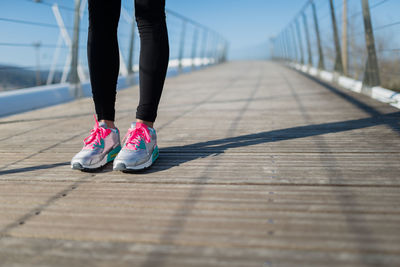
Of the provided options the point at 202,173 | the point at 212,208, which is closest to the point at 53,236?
the point at 212,208

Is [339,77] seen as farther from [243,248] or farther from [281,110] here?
[243,248]

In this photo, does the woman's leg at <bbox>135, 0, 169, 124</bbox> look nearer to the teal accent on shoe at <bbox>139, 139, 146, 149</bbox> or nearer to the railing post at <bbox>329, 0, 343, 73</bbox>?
the teal accent on shoe at <bbox>139, 139, 146, 149</bbox>

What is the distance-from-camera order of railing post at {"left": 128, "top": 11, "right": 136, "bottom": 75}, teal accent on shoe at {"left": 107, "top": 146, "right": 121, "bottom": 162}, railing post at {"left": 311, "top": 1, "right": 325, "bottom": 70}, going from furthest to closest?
railing post at {"left": 311, "top": 1, "right": 325, "bottom": 70} → railing post at {"left": 128, "top": 11, "right": 136, "bottom": 75} → teal accent on shoe at {"left": 107, "top": 146, "right": 121, "bottom": 162}

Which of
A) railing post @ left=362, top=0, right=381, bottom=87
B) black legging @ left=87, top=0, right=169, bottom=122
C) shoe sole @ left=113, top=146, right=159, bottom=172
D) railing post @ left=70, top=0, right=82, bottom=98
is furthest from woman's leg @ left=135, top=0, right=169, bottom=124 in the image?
railing post @ left=70, top=0, right=82, bottom=98

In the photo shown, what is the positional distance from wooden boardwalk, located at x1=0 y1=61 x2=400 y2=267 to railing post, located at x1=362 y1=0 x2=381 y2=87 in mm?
793

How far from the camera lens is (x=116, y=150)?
2.98ft

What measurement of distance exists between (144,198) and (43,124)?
40.2 inches

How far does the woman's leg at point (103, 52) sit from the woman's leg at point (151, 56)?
8 cm

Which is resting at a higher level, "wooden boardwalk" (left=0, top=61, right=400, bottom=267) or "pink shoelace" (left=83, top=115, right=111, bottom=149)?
"pink shoelace" (left=83, top=115, right=111, bottom=149)

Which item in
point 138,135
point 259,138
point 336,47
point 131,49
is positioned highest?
point 131,49

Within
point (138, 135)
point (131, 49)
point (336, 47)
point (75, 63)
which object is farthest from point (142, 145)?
point (131, 49)

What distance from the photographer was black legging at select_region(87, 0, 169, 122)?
830mm

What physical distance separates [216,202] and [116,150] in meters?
0.39

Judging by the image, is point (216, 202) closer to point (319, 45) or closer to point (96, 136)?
point (96, 136)
